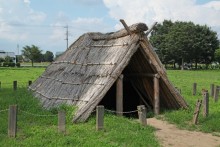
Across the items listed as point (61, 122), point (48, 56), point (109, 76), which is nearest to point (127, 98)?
point (109, 76)

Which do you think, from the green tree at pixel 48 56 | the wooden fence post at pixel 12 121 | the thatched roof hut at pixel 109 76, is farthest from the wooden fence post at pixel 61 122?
the green tree at pixel 48 56

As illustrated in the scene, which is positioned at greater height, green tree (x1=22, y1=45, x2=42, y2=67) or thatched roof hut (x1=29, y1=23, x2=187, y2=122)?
green tree (x1=22, y1=45, x2=42, y2=67)

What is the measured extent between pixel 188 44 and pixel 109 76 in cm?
5591

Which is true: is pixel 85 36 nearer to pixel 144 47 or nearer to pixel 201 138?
pixel 144 47

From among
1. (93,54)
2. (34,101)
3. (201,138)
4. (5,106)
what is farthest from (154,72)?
(5,106)

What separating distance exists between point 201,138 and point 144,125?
196 centimetres

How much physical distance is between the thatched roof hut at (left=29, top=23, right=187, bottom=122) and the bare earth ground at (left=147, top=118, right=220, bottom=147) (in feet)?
7.60

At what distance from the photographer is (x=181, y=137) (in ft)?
37.7

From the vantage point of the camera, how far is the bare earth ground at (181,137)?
422 inches

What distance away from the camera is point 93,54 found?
16.1m

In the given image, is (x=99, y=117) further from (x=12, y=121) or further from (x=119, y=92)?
(x=119, y=92)

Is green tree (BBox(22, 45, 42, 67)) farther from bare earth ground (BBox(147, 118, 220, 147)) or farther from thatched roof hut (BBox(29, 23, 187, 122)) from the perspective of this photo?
bare earth ground (BBox(147, 118, 220, 147))

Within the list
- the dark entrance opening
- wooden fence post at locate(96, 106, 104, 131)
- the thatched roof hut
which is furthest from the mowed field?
the dark entrance opening

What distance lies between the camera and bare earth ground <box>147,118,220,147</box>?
1072cm
